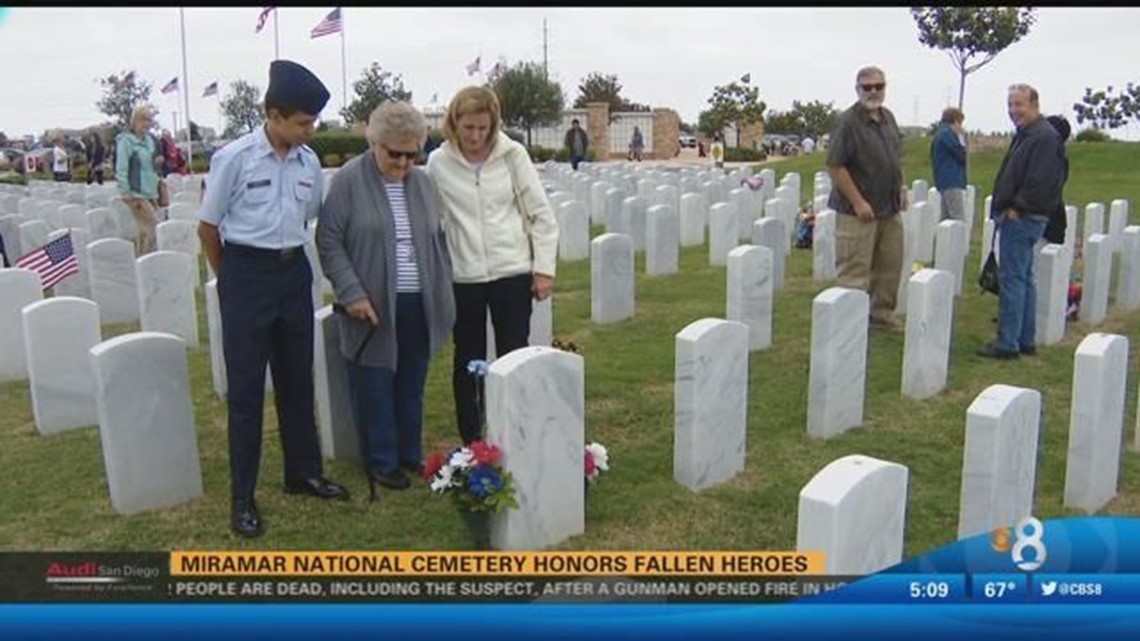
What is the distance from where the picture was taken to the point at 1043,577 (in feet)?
10.2

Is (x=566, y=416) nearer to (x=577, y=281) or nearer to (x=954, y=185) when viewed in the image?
(x=577, y=281)

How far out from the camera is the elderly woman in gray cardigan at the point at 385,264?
435 cm

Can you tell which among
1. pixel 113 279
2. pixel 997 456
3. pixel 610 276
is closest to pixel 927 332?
pixel 997 456

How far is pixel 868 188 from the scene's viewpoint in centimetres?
755

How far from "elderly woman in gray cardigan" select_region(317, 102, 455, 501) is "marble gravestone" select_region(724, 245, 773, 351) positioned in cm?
325

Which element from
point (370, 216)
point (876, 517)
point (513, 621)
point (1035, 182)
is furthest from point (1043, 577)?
point (1035, 182)

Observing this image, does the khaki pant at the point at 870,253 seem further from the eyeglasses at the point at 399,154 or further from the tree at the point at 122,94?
the tree at the point at 122,94

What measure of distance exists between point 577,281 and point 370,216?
638cm

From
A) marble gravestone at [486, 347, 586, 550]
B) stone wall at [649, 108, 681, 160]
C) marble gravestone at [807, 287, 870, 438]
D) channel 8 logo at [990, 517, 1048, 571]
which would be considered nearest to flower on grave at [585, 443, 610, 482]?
marble gravestone at [486, 347, 586, 550]

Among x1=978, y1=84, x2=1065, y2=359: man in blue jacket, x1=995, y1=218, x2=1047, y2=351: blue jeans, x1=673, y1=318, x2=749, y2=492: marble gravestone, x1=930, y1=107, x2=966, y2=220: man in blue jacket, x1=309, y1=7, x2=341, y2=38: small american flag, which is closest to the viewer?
x1=673, y1=318, x2=749, y2=492: marble gravestone

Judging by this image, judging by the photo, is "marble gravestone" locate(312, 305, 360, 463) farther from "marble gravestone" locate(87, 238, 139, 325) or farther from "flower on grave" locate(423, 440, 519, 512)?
"marble gravestone" locate(87, 238, 139, 325)

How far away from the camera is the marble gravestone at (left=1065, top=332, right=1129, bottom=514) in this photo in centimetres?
459

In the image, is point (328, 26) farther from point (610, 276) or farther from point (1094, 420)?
point (1094, 420)

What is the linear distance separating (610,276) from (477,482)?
4731mm
